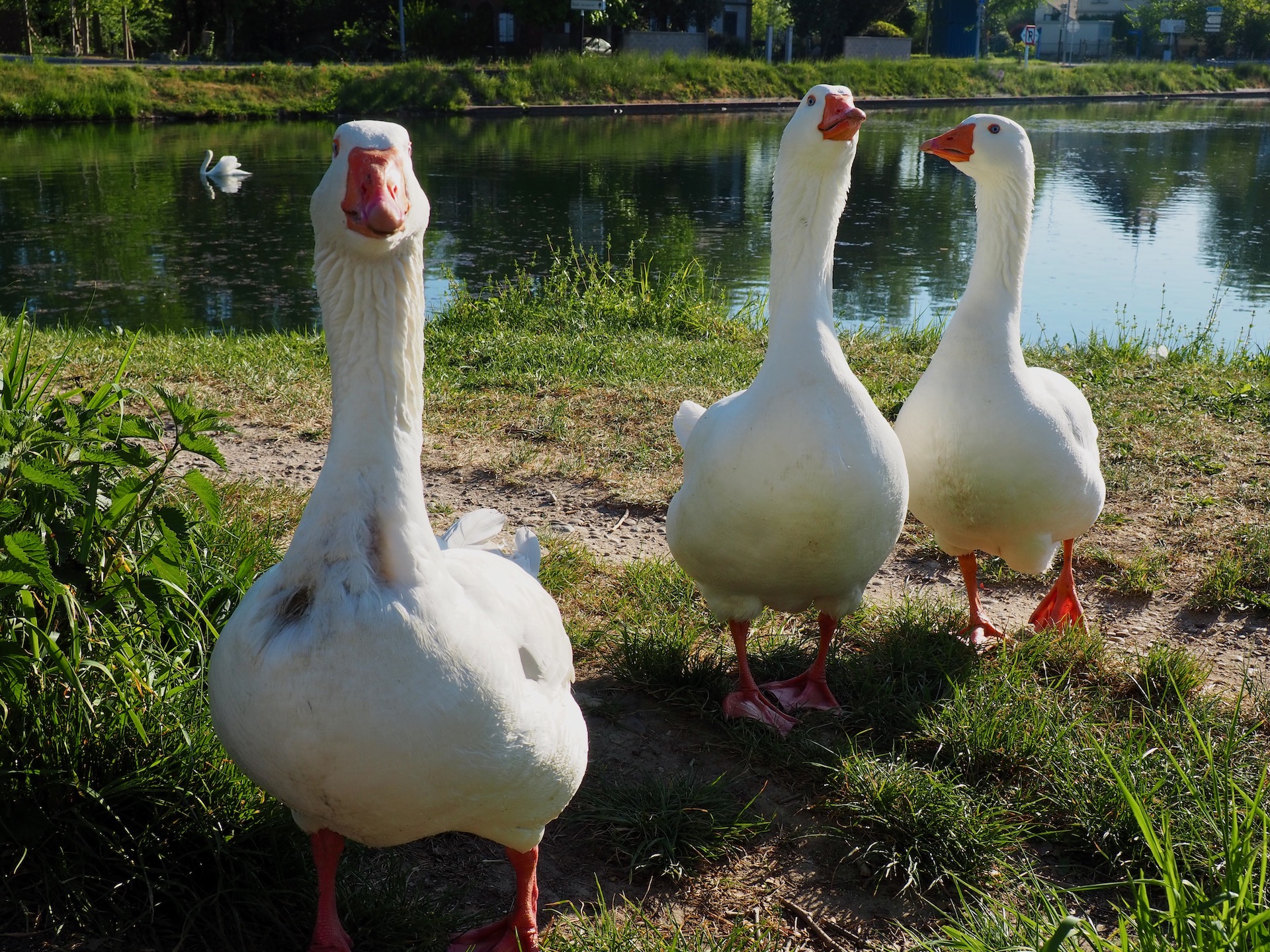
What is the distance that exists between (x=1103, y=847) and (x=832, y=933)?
78 centimetres

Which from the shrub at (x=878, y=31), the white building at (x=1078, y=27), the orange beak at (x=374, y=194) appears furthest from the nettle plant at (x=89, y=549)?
the white building at (x=1078, y=27)

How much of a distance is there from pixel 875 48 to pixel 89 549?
1919 inches

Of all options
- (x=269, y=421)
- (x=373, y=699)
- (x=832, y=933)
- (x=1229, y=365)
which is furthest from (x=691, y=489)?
(x=1229, y=365)

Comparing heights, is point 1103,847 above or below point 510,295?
below

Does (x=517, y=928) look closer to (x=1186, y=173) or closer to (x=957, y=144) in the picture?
(x=957, y=144)

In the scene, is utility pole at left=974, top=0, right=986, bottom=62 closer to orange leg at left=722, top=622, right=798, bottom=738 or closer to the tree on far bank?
the tree on far bank

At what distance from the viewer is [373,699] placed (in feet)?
6.64

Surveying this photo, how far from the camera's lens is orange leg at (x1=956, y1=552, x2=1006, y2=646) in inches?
154

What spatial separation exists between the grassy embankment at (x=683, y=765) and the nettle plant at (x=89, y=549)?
0.04 ft

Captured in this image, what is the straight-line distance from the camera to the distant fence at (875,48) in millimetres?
45906

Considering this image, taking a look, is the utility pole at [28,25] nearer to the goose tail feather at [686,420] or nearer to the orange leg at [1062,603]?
the goose tail feather at [686,420]

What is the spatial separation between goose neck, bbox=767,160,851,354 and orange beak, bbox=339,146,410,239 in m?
Answer: 1.58

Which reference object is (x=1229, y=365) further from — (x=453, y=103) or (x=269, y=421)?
(x=453, y=103)

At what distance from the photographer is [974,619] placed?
397 cm
